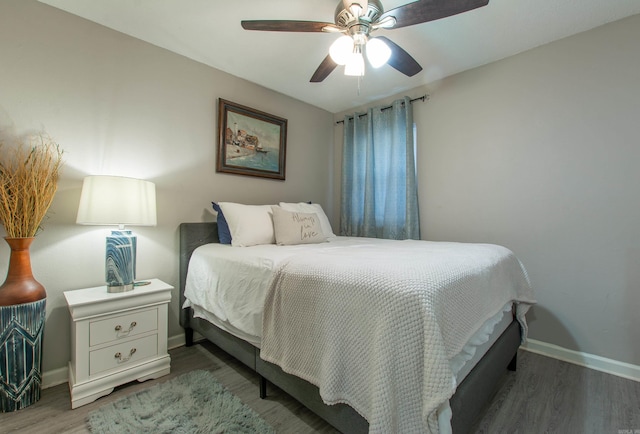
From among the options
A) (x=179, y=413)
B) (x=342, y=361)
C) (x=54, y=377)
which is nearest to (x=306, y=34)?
(x=342, y=361)

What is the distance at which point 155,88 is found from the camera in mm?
2182

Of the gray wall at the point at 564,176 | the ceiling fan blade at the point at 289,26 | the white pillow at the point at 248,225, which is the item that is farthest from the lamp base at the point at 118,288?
the gray wall at the point at 564,176

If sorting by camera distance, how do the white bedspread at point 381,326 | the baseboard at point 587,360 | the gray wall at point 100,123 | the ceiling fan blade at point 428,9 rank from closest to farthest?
1. the white bedspread at point 381,326
2. the ceiling fan blade at point 428,9
3. the gray wall at point 100,123
4. the baseboard at point 587,360

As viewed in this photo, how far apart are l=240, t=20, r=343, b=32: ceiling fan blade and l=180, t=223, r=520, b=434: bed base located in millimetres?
1516

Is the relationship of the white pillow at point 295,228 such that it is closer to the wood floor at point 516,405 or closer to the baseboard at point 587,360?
the wood floor at point 516,405

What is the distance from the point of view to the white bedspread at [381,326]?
33.9 inches

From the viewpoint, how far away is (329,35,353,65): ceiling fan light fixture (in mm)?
1595

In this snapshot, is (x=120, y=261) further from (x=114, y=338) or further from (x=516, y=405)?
(x=516, y=405)

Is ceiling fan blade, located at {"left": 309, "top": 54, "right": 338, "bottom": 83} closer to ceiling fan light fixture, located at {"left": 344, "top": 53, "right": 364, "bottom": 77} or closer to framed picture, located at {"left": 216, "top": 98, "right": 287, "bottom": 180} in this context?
ceiling fan light fixture, located at {"left": 344, "top": 53, "right": 364, "bottom": 77}

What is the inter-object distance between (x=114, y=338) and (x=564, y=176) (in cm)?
328

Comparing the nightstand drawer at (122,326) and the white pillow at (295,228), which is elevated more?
Result: the white pillow at (295,228)

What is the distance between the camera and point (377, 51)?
1.62m

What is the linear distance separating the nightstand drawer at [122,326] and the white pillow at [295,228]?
3.29 feet

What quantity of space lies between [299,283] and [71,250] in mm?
1649
